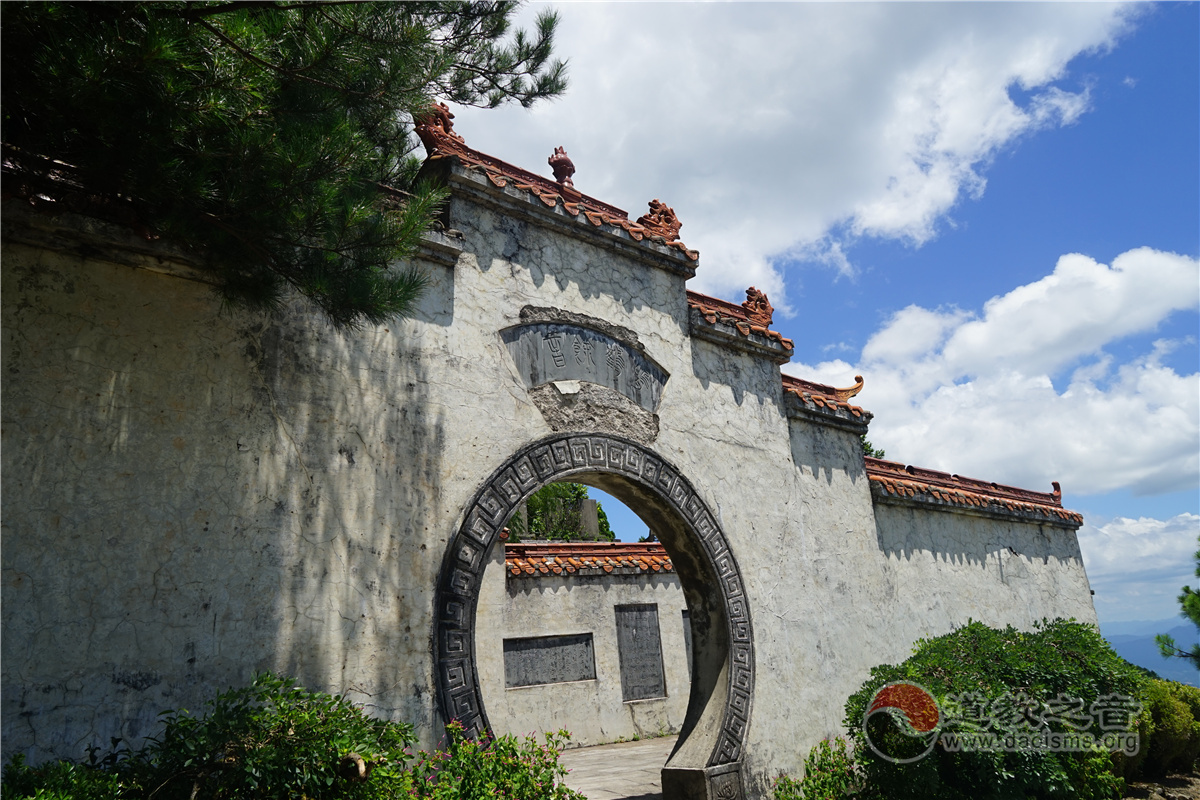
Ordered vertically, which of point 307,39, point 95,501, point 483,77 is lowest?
point 95,501

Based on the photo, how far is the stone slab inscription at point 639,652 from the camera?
1027cm

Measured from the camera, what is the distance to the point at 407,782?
315 cm

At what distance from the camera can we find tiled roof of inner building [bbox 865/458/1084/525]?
759cm

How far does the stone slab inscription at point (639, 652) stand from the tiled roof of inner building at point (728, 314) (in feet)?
16.9

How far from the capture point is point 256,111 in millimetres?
2781

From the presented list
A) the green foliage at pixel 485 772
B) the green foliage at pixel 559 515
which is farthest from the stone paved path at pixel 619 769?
the green foliage at pixel 559 515

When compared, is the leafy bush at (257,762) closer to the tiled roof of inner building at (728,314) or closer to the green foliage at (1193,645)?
the tiled roof of inner building at (728,314)

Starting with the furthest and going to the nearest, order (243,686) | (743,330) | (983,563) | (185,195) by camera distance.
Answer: (983,563)
(743,330)
(243,686)
(185,195)

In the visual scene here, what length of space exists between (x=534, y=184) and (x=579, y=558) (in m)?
6.16

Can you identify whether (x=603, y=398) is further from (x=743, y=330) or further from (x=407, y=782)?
(x=407, y=782)

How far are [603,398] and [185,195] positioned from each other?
114 inches

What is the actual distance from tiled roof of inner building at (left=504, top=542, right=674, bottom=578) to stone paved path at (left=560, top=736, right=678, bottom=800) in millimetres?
2152

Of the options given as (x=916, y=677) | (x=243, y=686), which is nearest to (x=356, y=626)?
(x=243, y=686)
